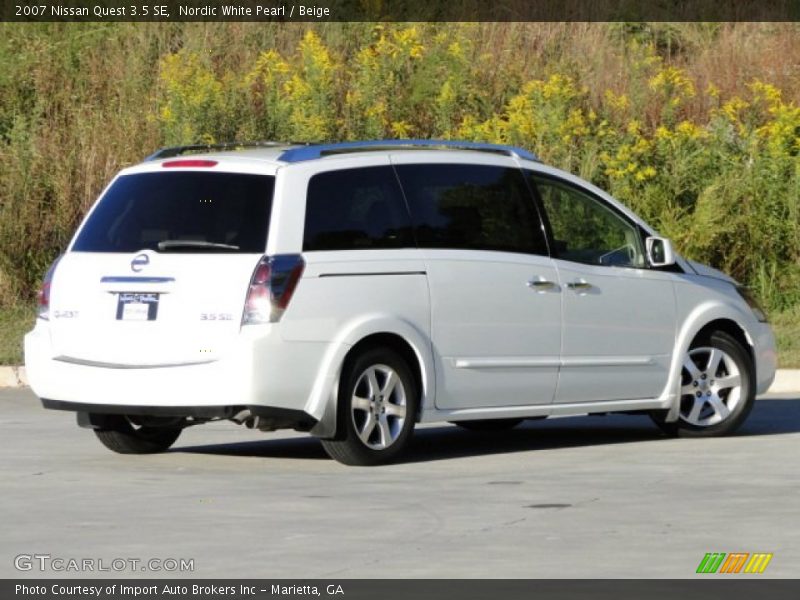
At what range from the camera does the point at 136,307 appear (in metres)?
11.5

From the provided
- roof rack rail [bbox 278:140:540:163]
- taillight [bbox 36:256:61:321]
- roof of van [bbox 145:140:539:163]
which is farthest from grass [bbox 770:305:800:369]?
taillight [bbox 36:256:61:321]

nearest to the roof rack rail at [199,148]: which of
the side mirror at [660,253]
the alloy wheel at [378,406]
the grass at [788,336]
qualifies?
the alloy wheel at [378,406]

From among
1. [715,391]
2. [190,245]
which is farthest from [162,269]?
[715,391]

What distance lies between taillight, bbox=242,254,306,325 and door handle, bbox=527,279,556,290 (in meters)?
1.85

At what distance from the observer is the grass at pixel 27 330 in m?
18.3

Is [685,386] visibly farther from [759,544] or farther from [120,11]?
[120,11]

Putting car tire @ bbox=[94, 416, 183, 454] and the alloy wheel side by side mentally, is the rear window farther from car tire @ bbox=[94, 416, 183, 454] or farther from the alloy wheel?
car tire @ bbox=[94, 416, 183, 454]

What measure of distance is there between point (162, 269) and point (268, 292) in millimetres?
674

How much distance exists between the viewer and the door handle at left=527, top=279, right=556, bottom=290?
12.4 m

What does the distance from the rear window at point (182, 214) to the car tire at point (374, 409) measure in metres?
0.94

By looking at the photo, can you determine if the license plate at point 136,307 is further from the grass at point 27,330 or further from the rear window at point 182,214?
the grass at point 27,330

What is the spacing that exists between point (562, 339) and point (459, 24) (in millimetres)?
16368

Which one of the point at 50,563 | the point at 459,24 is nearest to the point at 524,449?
the point at 50,563

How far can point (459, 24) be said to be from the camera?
1120 inches
